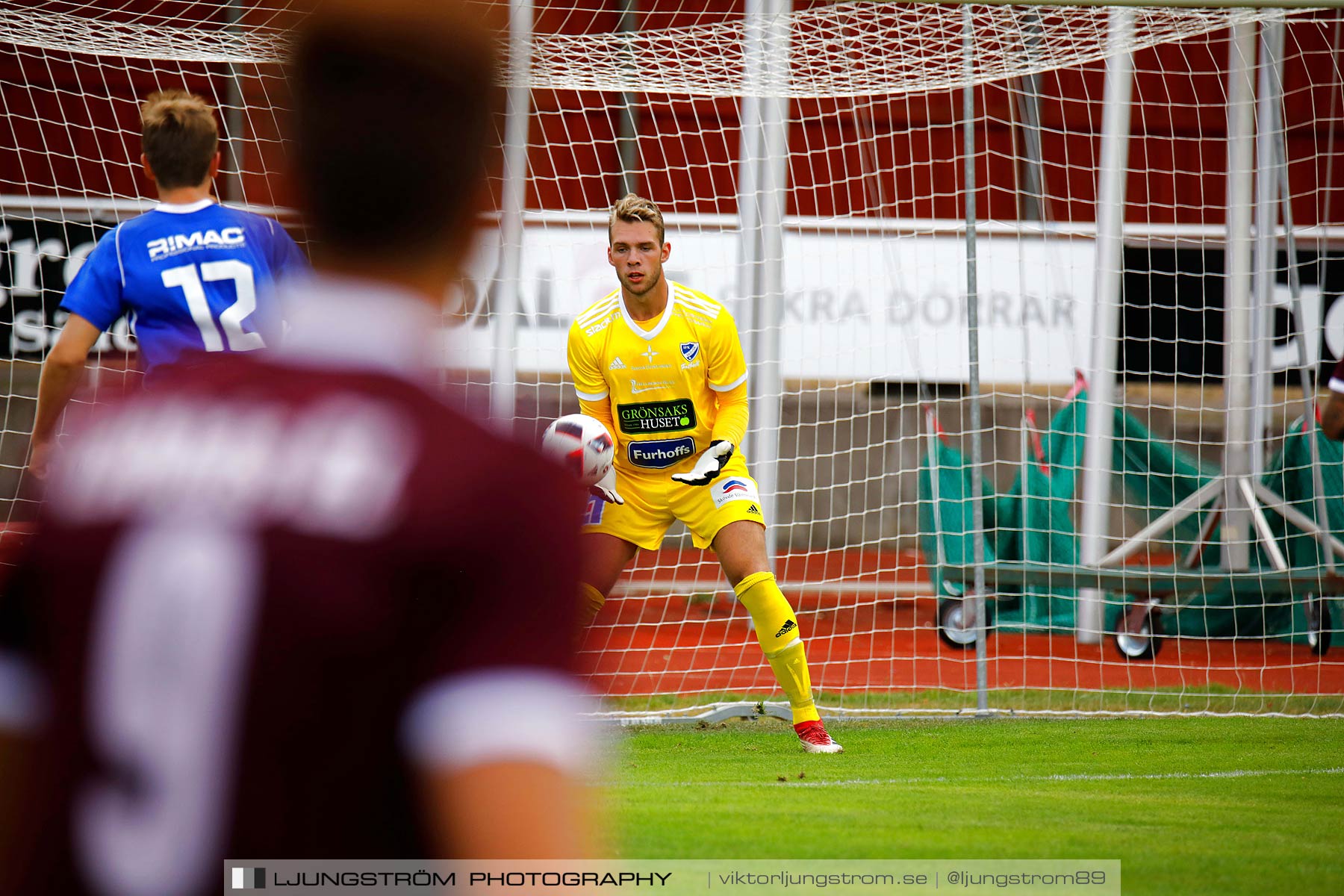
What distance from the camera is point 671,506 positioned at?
6.02 m

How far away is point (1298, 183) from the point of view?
13312 millimetres

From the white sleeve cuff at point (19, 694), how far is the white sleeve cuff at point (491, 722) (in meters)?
0.30

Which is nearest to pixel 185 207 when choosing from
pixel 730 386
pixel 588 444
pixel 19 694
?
pixel 588 444

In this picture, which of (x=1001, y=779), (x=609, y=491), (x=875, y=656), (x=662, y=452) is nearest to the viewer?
(x=1001, y=779)

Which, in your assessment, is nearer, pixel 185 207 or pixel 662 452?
pixel 185 207

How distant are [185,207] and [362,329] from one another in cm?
382

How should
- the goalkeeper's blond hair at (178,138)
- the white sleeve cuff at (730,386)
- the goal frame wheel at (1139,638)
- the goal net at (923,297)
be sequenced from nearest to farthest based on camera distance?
the goalkeeper's blond hair at (178,138) < the white sleeve cuff at (730,386) < the goal net at (923,297) < the goal frame wheel at (1139,638)

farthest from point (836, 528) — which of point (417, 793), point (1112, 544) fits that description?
point (417, 793)

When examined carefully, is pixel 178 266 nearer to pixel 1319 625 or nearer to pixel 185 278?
pixel 185 278

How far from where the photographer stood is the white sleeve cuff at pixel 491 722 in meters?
0.94

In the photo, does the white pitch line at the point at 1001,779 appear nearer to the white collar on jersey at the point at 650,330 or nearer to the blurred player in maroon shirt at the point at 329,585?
the white collar on jersey at the point at 650,330

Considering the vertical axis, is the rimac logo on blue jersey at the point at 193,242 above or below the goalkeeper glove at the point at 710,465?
above

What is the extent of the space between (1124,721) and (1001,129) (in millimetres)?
7596
